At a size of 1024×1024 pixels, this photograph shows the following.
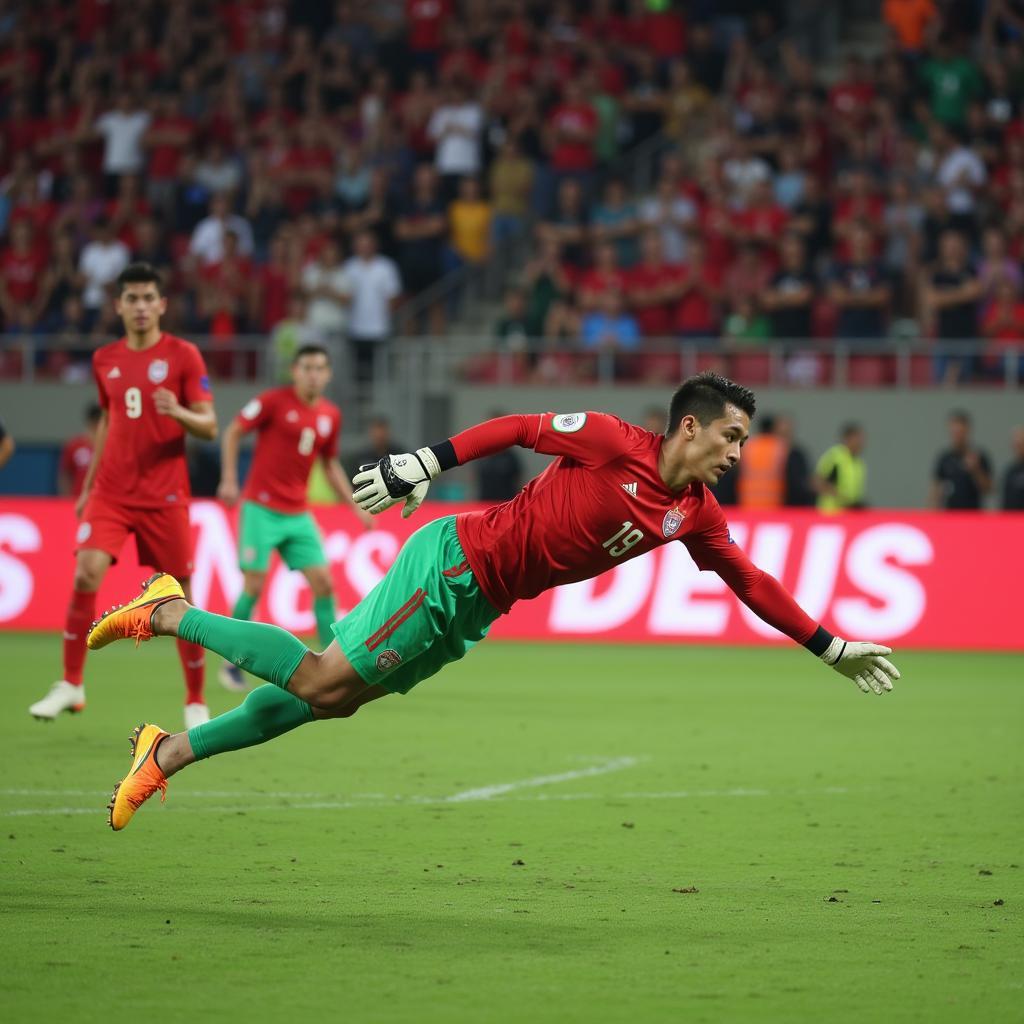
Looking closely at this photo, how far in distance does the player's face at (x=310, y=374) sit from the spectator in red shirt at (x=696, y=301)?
30.0 ft

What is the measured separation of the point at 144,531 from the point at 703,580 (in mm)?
8949

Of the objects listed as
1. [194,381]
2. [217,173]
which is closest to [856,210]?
[217,173]

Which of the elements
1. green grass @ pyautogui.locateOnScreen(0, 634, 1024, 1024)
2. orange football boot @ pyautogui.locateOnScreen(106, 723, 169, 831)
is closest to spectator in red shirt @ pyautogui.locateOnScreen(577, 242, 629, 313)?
green grass @ pyautogui.locateOnScreen(0, 634, 1024, 1024)

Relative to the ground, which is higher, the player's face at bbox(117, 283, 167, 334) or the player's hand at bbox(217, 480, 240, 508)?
the player's face at bbox(117, 283, 167, 334)

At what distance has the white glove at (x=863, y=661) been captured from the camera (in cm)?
773

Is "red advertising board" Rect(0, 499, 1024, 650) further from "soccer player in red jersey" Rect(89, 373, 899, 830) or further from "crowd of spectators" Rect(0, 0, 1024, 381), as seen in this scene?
"soccer player in red jersey" Rect(89, 373, 899, 830)

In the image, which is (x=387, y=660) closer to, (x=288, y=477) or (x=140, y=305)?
(x=140, y=305)

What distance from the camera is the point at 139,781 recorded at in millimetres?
7258

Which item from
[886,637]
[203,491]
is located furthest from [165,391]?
[203,491]

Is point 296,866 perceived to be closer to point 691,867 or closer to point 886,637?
point 691,867

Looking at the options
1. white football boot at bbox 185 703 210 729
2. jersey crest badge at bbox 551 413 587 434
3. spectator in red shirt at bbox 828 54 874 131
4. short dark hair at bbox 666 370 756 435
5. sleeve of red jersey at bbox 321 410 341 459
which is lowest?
white football boot at bbox 185 703 210 729

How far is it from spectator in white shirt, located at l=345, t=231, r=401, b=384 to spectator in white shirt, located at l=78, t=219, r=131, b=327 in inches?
132

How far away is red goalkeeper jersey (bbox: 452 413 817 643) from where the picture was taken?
23.1 feet

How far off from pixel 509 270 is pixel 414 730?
13770 mm
